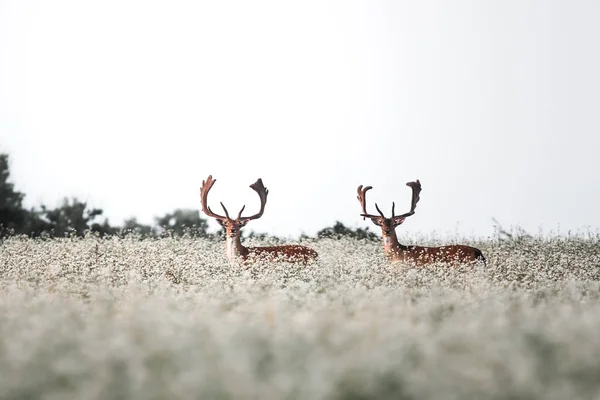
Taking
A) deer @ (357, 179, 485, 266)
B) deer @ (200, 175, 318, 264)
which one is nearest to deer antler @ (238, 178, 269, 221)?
deer @ (200, 175, 318, 264)

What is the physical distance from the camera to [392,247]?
12391 mm

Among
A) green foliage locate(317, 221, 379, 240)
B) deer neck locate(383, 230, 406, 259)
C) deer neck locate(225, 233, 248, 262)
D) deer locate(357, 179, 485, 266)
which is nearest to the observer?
deer locate(357, 179, 485, 266)

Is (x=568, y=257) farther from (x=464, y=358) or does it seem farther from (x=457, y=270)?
(x=464, y=358)

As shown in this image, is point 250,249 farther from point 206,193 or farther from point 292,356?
point 292,356

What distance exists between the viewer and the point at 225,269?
420 inches

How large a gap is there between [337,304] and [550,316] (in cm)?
157

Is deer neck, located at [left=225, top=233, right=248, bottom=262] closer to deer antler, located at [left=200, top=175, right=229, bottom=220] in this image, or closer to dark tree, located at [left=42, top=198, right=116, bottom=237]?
deer antler, located at [left=200, top=175, right=229, bottom=220]

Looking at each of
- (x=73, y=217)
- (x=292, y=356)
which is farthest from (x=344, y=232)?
(x=292, y=356)

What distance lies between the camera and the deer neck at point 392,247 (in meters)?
12.2

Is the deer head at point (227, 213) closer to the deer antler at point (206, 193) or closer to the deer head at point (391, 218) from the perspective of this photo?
the deer antler at point (206, 193)

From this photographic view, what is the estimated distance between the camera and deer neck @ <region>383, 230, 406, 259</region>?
1220cm

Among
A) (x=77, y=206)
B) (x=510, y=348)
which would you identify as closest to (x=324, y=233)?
(x=77, y=206)

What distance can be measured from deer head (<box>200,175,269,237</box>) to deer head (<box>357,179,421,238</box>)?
1837 mm

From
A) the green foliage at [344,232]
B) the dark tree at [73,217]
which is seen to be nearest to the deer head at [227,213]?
the green foliage at [344,232]
